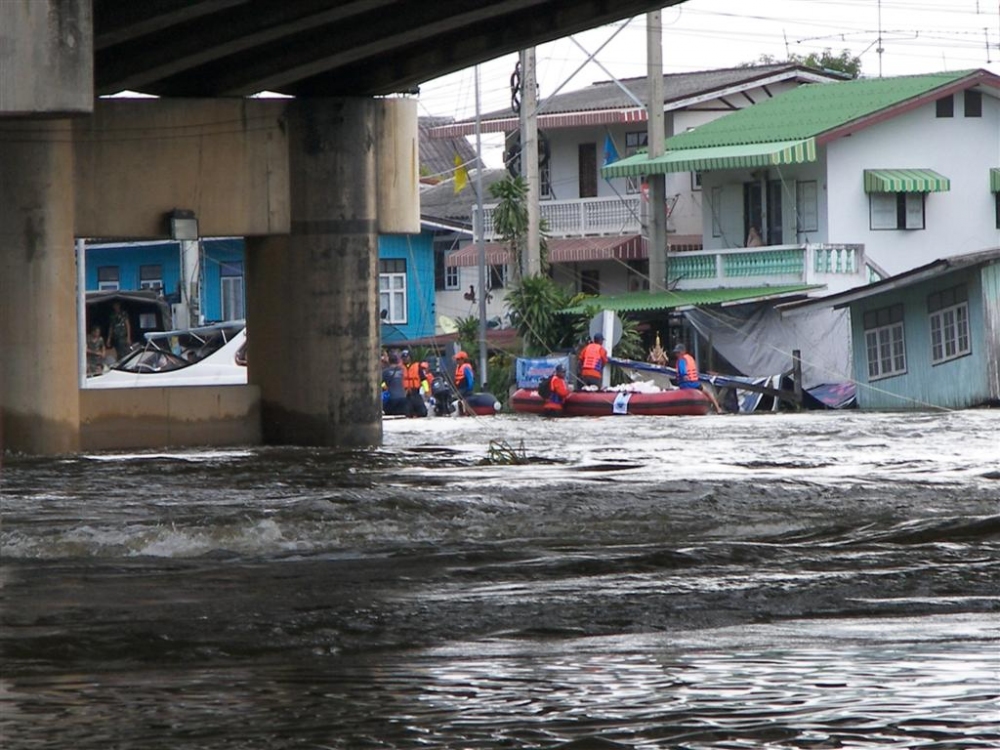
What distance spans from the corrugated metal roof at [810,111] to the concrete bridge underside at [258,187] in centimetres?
2034

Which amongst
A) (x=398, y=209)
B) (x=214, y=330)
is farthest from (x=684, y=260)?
(x=398, y=209)

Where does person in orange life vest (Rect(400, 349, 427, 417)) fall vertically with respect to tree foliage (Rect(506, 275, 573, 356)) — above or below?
below

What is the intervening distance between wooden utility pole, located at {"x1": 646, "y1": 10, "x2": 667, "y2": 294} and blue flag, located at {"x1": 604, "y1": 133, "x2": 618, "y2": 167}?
4464mm

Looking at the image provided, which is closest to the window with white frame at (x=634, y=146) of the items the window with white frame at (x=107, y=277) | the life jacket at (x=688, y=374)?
the life jacket at (x=688, y=374)

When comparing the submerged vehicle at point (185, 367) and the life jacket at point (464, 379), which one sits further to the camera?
the life jacket at point (464, 379)

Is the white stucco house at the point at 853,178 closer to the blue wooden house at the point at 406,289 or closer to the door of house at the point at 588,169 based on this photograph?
the door of house at the point at 588,169

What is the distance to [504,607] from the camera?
9422mm

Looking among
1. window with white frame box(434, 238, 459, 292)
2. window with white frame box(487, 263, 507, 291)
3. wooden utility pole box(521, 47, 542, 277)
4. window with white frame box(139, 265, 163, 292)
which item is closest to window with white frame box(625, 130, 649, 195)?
wooden utility pole box(521, 47, 542, 277)

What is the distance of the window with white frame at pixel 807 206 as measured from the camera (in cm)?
4391

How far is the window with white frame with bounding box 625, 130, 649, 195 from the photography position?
1955 inches

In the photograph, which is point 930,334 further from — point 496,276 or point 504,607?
point 504,607

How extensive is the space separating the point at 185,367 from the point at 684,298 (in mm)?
13894

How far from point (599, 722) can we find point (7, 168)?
16601mm

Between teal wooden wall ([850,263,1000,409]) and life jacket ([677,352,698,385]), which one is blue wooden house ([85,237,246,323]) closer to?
teal wooden wall ([850,263,1000,409])
